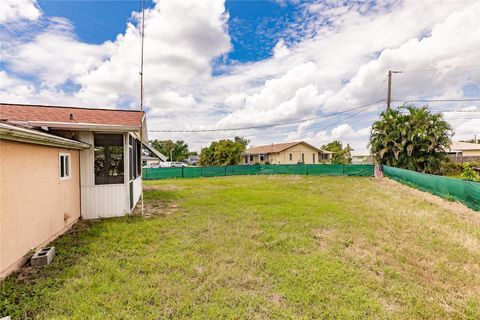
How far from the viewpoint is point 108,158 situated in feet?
22.6

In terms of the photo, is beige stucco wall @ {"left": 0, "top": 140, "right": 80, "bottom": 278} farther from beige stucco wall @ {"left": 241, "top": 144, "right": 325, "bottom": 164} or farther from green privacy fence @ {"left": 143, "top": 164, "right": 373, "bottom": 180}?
beige stucco wall @ {"left": 241, "top": 144, "right": 325, "bottom": 164}

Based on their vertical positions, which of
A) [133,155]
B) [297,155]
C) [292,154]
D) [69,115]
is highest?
[69,115]

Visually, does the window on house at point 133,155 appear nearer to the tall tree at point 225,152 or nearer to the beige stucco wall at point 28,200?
the beige stucco wall at point 28,200

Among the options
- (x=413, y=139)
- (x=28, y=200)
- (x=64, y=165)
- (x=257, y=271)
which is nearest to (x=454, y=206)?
(x=257, y=271)

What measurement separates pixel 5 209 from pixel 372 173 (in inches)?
887

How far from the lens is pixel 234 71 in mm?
15125

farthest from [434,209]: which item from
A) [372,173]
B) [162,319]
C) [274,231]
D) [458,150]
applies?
[458,150]

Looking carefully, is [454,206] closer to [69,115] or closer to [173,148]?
[69,115]

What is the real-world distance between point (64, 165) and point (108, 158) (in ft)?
4.28

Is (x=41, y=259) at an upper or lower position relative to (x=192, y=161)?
lower

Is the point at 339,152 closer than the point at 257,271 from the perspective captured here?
No

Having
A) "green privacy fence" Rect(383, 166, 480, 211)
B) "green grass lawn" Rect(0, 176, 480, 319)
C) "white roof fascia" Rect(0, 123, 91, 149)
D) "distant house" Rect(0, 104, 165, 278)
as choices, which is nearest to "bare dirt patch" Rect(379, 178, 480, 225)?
"green privacy fence" Rect(383, 166, 480, 211)

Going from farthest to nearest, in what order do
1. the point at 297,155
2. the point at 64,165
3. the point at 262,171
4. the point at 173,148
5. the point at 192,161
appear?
the point at 192,161
the point at 173,148
the point at 297,155
the point at 262,171
the point at 64,165

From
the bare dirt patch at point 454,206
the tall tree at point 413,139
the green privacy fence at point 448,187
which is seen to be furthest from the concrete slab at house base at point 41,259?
the tall tree at point 413,139
